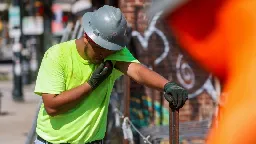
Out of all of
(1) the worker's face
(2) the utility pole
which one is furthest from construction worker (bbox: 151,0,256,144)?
(2) the utility pole

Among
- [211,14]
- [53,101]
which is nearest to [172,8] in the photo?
[211,14]

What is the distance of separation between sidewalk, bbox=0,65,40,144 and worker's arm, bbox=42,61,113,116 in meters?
6.07

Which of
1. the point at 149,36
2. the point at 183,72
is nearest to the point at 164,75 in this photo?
the point at 183,72

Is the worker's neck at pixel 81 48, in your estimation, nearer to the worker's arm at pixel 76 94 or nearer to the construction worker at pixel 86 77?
the construction worker at pixel 86 77

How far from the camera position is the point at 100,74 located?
3199 mm

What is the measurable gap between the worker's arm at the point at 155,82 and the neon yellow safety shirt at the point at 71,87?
0.19ft

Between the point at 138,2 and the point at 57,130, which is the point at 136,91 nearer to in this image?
the point at 138,2

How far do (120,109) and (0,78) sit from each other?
54.8 feet

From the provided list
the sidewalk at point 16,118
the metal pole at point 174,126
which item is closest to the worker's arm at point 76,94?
the metal pole at point 174,126

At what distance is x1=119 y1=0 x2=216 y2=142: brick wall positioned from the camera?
7328 millimetres

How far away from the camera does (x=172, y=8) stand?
1520 millimetres

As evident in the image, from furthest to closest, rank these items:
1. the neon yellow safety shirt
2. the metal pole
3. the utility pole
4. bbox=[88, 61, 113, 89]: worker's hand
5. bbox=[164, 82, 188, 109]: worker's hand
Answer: the utility pole, the neon yellow safety shirt, bbox=[88, 61, 113, 89]: worker's hand, bbox=[164, 82, 188, 109]: worker's hand, the metal pole

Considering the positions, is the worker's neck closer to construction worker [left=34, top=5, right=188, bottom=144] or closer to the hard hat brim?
construction worker [left=34, top=5, right=188, bottom=144]

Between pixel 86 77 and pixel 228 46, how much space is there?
1805mm
